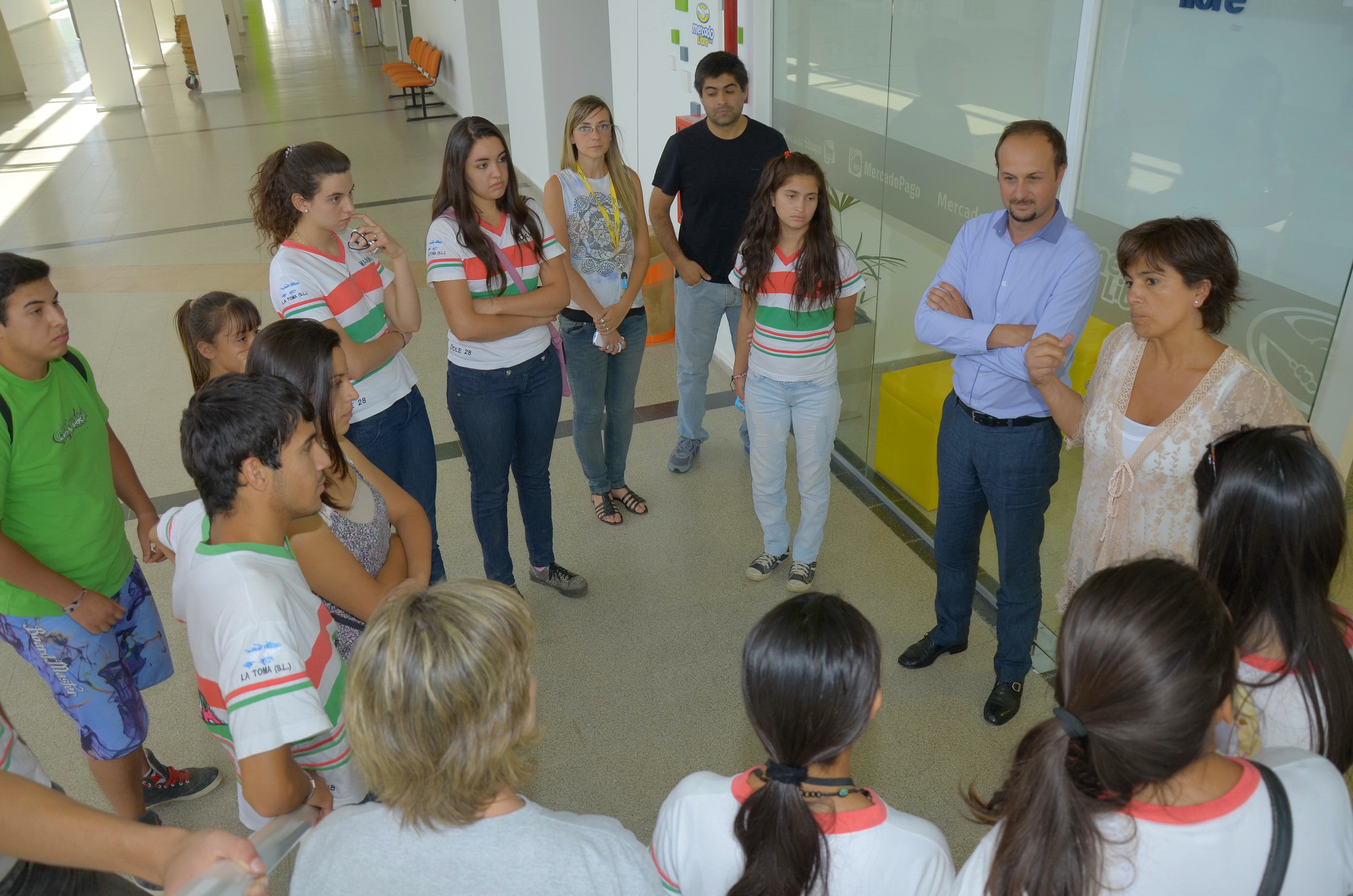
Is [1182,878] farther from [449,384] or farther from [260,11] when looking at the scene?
[260,11]

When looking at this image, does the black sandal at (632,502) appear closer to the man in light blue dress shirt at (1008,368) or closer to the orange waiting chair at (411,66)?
the man in light blue dress shirt at (1008,368)

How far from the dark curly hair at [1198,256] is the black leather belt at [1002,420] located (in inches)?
23.2

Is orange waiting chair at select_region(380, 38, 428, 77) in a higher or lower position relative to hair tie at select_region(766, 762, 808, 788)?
higher

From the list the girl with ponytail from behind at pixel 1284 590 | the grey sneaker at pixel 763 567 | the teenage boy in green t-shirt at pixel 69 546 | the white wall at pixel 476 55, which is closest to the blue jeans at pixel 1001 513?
the grey sneaker at pixel 763 567

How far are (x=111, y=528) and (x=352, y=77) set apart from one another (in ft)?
55.2

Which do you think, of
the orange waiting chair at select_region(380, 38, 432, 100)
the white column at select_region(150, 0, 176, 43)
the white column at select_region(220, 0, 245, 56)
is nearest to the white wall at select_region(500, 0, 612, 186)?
the orange waiting chair at select_region(380, 38, 432, 100)

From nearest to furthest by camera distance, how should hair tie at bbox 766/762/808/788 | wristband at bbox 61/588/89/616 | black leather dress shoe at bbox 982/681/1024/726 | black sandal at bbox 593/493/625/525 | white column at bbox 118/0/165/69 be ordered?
hair tie at bbox 766/762/808/788
wristband at bbox 61/588/89/616
black leather dress shoe at bbox 982/681/1024/726
black sandal at bbox 593/493/625/525
white column at bbox 118/0/165/69

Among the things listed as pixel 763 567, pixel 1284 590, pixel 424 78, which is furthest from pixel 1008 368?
pixel 424 78

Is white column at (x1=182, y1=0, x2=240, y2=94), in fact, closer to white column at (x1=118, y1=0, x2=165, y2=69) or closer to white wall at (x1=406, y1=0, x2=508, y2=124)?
white column at (x1=118, y1=0, x2=165, y2=69)

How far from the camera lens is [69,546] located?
229cm

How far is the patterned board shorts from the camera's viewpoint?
89.4 inches

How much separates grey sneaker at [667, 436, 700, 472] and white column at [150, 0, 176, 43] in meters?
26.0

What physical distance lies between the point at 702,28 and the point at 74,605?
421 centimetres

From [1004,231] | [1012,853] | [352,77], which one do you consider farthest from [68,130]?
[1012,853]
